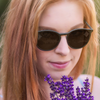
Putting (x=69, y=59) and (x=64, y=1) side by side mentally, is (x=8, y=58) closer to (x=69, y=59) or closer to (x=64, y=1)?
(x=69, y=59)

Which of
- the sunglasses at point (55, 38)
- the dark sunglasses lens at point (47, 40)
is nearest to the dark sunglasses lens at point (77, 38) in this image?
the sunglasses at point (55, 38)

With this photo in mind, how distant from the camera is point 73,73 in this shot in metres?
1.73

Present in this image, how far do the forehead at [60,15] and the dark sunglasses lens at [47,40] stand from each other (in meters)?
0.06

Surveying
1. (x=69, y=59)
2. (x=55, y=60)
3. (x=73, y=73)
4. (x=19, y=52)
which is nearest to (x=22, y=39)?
(x=19, y=52)

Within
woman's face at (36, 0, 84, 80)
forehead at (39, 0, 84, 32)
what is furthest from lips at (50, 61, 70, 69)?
forehead at (39, 0, 84, 32)

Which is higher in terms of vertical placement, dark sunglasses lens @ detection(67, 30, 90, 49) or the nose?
dark sunglasses lens @ detection(67, 30, 90, 49)

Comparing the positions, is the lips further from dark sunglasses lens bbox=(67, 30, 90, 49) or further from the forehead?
the forehead

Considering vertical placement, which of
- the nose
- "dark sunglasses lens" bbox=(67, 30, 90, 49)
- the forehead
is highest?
the forehead

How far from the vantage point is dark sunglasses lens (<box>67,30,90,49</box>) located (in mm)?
1169

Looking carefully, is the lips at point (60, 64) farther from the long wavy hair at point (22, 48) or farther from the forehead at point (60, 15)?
the forehead at point (60, 15)

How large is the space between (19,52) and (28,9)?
33 centimetres

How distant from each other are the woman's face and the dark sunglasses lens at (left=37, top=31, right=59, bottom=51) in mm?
36

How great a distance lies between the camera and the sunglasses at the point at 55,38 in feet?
3.63

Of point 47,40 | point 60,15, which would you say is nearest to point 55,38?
point 47,40
